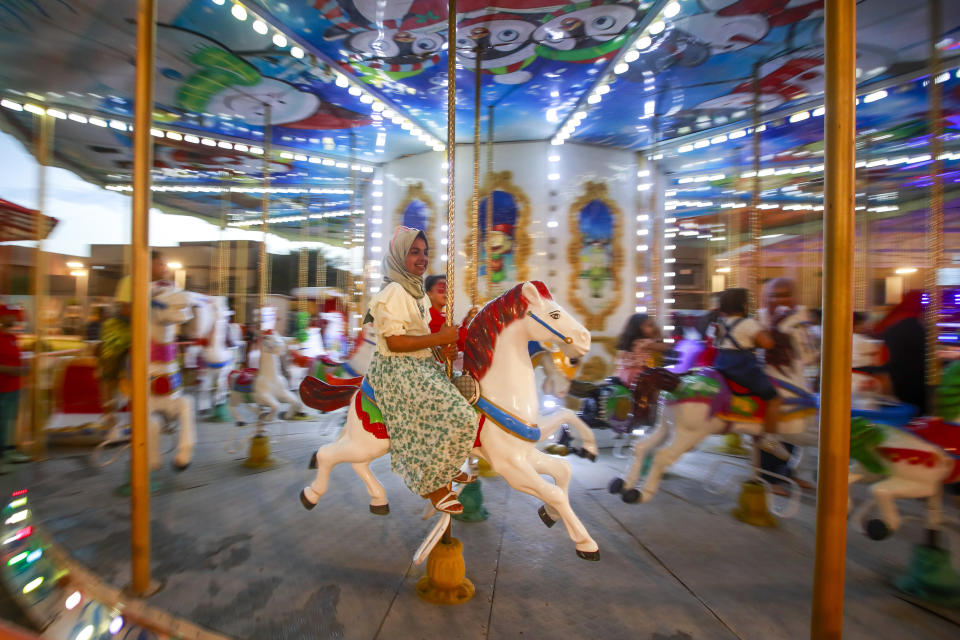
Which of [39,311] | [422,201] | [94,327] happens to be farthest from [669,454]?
[94,327]

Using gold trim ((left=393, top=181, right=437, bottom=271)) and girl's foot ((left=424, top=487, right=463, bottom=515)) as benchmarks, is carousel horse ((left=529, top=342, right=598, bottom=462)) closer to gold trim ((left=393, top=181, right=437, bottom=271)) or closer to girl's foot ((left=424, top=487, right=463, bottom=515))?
girl's foot ((left=424, top=487, right=463, bottom=515))

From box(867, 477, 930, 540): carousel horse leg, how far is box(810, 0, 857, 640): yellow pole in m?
1.51

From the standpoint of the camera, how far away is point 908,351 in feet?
9.22

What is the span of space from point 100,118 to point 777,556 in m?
6.99

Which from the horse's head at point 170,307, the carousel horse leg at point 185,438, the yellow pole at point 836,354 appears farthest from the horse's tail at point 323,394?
the yellow pole at point 836,354

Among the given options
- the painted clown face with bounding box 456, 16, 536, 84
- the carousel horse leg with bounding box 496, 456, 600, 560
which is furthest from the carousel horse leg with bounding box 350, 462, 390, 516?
the painted clown face with bounding box 456, 16, 536, 84

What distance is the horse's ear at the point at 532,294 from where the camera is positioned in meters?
2.02

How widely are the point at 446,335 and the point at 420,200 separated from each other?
434 centimetres

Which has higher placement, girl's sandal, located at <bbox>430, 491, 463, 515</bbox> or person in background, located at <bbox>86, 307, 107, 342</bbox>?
person in background, located at <bbox>86, 307, 107, 342</bbox>

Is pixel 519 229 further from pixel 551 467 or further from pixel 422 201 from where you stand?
pixel 551 467

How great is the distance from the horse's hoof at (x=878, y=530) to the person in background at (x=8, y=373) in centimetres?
638

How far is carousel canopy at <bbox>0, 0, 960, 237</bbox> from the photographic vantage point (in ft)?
10.00

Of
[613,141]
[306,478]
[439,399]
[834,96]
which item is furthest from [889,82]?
[306,478]

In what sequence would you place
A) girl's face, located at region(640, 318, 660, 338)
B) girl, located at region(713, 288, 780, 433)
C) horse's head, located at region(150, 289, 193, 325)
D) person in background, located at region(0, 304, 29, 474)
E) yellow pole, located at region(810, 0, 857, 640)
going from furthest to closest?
person in background, located at region(0, 304, 29, 474) → girl's face, located at region(640, 318, 660, 338) → horse's head, located at region(150, 289, 193, 325) → girl, located at region(713, 288, 780, 433) → yellow pole, located at region(810, 0, 857, 640)
